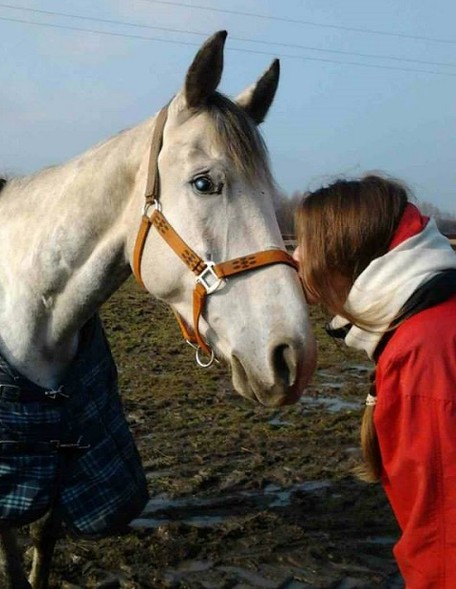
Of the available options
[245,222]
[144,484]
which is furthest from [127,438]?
[245,222]

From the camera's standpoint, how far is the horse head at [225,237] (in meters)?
2.43

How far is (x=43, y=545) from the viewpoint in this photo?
352 cm

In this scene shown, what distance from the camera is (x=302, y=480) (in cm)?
495

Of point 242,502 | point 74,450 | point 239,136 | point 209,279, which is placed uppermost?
point 239,136

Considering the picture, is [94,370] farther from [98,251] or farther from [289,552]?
[289,552]

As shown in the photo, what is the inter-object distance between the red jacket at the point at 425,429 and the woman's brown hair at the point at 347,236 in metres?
0.20

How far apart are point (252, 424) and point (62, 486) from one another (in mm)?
3029

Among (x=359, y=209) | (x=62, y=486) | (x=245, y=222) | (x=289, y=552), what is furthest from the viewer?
(x=289, y=552)

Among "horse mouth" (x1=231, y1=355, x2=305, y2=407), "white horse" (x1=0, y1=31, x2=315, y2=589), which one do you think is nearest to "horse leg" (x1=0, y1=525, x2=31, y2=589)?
"white horse" (x1=0, y1=31, x2=315, y2=589)

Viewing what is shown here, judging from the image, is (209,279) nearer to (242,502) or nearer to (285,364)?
(285,364)

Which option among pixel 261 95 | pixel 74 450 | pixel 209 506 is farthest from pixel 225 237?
pixel 209 506

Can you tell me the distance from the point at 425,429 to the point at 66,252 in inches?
62.3

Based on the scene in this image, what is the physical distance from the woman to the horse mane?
34 centimetres

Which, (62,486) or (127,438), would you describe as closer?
(62,486)
